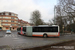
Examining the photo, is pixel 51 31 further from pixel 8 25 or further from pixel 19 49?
pixel 8 25

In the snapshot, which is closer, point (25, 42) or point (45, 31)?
point (25, 42)

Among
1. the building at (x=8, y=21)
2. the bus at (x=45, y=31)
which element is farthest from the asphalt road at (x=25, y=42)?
the building at (x=8, y=21)

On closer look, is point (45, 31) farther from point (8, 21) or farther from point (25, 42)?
point (8, 21)

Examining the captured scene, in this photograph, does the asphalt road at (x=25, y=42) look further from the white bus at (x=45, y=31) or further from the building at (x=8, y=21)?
the building at (x=8, y=21)

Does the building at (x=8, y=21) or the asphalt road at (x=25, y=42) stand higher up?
the building at (x=8, y=21)

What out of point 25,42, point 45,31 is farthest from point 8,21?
point 25,42

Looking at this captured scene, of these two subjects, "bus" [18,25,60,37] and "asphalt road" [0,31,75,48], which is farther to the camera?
"bus" [18,25,60,37]

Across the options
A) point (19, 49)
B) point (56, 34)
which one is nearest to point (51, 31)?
point (56, 34)

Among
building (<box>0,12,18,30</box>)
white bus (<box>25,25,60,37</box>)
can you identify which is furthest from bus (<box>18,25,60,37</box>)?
building (<box>0,12,18,30</box>)

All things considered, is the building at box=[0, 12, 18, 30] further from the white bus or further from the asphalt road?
the asphalt road

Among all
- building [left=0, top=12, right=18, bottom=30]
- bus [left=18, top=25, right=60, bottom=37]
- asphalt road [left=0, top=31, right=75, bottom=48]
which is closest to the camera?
asphalt road [left=0, top=31, right=75, bottom=48]

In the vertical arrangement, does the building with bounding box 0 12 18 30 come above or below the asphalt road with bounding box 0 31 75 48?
above

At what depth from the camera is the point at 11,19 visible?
70.6 m

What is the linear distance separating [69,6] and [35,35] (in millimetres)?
12626
